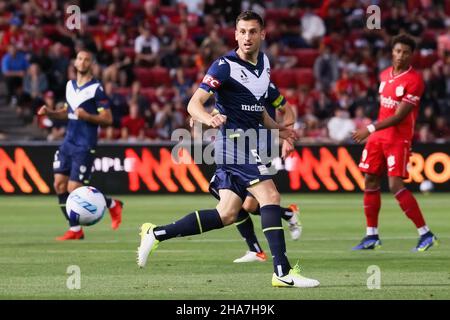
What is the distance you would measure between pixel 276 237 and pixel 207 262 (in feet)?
7.48

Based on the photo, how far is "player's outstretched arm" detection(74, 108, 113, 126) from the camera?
15.0 m

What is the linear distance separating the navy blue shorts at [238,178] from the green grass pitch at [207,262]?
0.79 meters

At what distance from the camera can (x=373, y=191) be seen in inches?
537

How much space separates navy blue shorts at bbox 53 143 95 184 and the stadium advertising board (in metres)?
8.93

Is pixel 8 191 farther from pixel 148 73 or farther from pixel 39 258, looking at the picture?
pixel 39 258

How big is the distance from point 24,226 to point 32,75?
10631 mm

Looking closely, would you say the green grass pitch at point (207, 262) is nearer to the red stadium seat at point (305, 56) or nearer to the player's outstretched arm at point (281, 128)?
the player's outstretched arm at point (281, 128)

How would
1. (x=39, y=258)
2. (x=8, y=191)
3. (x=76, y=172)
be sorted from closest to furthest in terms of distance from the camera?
(x=39, y=258)
(x=76, y=172)
(x=8, y=191)

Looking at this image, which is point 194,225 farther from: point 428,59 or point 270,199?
point 428,59

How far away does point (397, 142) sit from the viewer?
1340 cm

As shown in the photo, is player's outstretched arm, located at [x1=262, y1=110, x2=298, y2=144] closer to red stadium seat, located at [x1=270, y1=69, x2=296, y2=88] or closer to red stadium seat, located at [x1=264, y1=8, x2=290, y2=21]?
red stadium seat, located at [x1=270, y1=69, x2=296, y2=88]

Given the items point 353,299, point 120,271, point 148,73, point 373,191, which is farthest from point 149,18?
point 353,299

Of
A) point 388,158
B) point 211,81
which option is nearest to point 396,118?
point 388,158

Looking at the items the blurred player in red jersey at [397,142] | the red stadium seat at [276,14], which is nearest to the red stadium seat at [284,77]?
the red stadium seat at [276,14]
